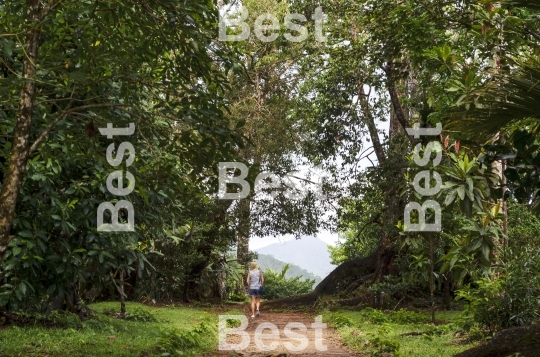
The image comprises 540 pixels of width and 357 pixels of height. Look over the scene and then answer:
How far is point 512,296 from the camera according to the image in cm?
910

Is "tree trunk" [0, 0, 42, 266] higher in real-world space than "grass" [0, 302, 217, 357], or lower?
higher

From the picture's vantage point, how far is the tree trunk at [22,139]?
540cm

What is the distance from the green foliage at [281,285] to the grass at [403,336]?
16.3 metres

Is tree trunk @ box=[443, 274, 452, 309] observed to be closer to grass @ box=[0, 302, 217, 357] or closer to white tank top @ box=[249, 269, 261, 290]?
white tank top @ box=[249, 269, 261, 290]

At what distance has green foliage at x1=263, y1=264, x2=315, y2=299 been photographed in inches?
1276

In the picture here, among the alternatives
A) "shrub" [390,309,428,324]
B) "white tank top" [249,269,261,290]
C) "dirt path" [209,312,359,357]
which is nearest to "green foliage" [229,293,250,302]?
"white tank top" [249,269,261,290]

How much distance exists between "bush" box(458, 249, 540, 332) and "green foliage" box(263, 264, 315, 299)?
23149 mm

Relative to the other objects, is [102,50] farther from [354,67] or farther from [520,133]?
[354,67]

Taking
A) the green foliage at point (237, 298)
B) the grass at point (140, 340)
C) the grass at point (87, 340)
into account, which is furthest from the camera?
the green foliage at point (237, 298)

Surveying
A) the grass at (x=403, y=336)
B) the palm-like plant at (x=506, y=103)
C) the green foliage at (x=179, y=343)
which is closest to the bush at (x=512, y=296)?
the grass at (x=403, y=336)

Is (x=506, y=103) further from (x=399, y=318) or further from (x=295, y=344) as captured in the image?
(x=399, y=318)

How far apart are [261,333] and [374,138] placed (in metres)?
9.06

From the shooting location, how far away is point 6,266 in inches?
301

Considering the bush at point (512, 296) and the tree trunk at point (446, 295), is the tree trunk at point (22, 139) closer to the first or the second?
the bush at point (512, 296)
